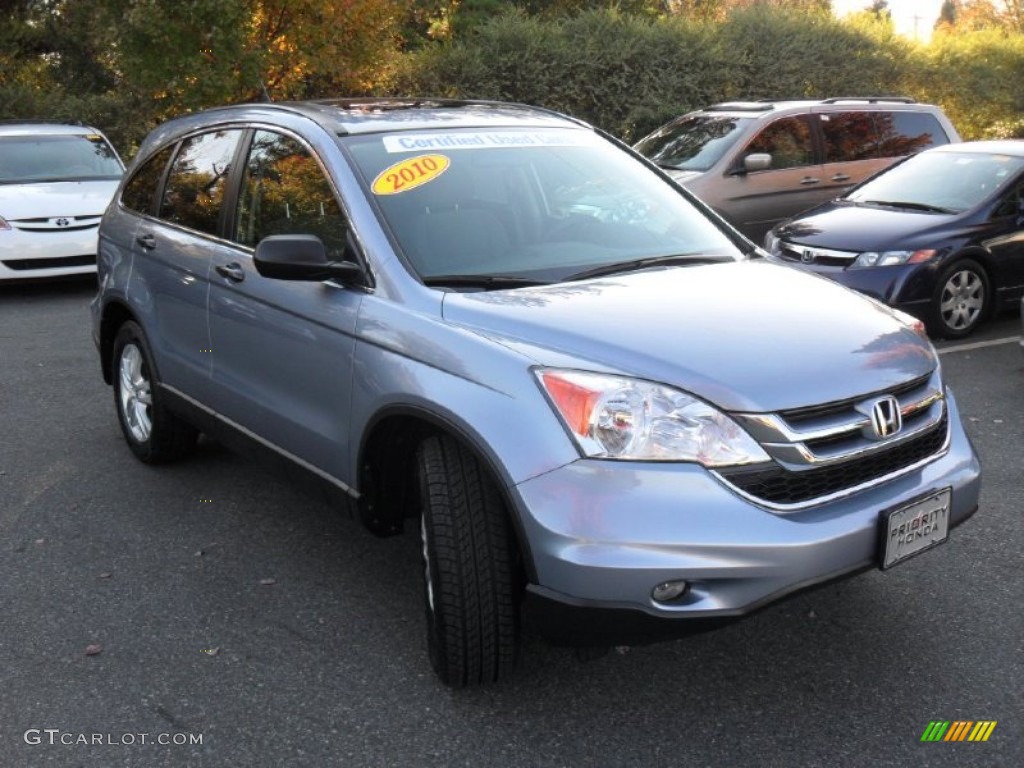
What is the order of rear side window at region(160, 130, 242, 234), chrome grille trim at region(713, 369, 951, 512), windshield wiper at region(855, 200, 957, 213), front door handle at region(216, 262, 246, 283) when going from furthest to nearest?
windshield wiper at region(855, 200, 957, 213)
rear side window at region(160, 130, 242, 234)
front door handle at region(216, 262, 246, 283)
chrome grille trim at region(713, 369, 951, 512)

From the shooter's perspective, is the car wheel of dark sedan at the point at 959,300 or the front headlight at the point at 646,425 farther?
the car wheel of dark sedan at the point at 959,300

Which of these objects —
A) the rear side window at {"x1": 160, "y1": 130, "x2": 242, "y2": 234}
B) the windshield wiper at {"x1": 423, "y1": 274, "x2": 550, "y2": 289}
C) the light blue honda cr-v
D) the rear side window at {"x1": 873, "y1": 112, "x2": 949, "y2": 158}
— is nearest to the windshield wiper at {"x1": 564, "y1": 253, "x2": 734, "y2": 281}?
the light blue honda cr-v

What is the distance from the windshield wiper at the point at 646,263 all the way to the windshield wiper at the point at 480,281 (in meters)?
0.16

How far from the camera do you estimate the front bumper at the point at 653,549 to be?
2.79 metres

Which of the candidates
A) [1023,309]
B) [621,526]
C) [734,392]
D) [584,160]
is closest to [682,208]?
[584,160]

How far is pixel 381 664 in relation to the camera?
11.5 feet

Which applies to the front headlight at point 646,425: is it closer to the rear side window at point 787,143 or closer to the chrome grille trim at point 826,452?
the chrome grille trim at point 826,452

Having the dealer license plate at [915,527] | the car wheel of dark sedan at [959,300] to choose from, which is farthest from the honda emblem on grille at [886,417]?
the car wheel of dark sedan at [959,300]

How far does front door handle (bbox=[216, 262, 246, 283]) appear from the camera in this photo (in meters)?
4.25

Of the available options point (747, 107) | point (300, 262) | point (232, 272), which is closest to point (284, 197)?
point (232, 272)

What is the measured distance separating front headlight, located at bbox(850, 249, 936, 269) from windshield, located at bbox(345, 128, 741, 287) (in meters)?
3.83

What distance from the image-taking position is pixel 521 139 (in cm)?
428

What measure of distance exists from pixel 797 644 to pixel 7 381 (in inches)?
224

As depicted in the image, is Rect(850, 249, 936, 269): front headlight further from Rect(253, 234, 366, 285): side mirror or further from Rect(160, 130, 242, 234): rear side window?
Rect(253, 234, 366, 285): side mirror
